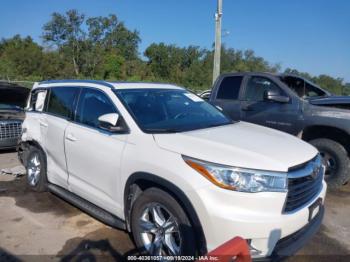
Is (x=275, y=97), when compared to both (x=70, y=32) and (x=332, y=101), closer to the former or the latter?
(x=332, y=101)

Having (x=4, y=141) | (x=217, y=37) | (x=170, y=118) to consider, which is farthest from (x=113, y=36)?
(x=170, y=118)

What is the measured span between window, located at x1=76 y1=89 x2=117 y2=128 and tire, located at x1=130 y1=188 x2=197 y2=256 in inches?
44.0

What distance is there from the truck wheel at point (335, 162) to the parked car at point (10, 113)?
6.24m

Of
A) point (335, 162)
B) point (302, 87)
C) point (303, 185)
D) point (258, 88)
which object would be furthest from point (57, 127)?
point (302, 87)

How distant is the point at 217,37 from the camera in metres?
13.5

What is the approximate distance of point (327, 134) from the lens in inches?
218

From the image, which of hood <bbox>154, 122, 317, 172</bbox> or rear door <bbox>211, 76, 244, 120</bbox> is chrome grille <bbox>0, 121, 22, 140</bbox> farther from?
hood <bbox>154, 122, 317, 172</bbox>

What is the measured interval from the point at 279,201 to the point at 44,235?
2678mm

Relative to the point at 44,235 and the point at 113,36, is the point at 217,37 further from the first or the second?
the point at 113,36

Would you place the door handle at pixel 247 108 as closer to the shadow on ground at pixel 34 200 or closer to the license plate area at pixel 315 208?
the license plate area at pixel 315 208

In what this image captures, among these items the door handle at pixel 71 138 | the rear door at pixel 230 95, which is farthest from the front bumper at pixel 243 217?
the rear door at pixel 230 95

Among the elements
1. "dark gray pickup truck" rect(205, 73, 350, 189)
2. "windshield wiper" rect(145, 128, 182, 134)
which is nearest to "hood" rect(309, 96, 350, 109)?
"dark gray pickup truck" rect(205, 73, 350, 189)

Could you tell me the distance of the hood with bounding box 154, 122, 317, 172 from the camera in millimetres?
2676

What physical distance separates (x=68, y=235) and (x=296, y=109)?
4.13 meters
